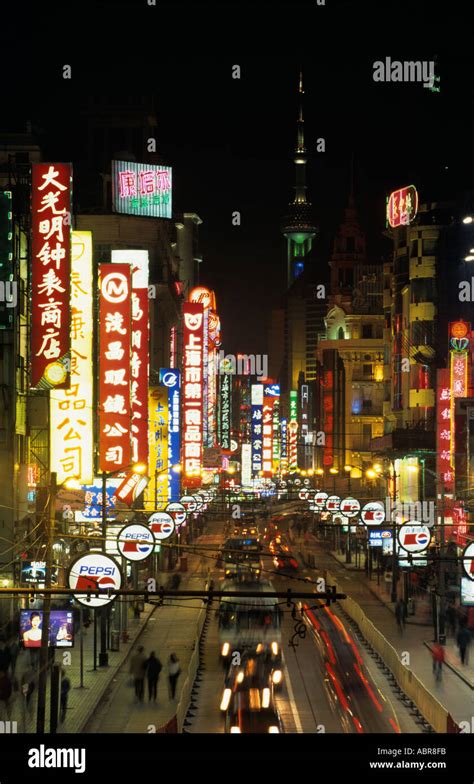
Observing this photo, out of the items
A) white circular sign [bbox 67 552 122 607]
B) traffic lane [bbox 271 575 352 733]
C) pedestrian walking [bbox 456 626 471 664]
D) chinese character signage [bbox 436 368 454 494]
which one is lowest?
traffic lane [bbox 271 575 352 733]

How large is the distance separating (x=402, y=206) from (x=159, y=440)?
2585cm

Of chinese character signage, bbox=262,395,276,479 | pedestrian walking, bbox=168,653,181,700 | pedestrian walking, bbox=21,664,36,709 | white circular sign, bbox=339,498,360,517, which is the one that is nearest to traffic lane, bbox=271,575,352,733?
pedestrian walking, bbox=168,653,181,700

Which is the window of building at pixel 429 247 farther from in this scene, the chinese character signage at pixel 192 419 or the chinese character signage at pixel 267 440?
the chinese character signage at pixel 267 440

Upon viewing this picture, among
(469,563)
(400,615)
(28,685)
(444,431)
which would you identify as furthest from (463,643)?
(444,431)

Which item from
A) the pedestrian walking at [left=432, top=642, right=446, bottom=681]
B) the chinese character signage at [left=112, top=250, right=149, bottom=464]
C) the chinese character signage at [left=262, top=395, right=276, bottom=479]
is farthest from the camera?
the chinese character signage at [left=262, top=395, right=276, bottom=479]

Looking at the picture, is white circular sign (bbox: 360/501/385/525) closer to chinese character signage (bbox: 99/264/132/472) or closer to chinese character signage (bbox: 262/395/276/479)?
chinese character signage (bbox: 99/264/132/472)

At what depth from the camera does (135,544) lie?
29.3 metres

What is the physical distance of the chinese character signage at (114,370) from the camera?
39.9 meters

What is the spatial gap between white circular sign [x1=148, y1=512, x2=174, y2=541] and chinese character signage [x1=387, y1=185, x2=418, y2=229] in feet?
164

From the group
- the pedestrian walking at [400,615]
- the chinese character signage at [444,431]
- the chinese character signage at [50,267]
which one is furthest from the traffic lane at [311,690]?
the chinese character signage at [444,431]

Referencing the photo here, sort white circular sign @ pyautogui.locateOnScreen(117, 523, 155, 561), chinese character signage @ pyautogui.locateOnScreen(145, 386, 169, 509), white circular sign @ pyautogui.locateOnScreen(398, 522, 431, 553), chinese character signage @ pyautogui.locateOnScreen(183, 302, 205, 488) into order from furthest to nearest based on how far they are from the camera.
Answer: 1. chinese character signage @ pyautogui.locateOnScreen(183, 302, 205, 488)
2. chinese character signage @ pyautogui.locateOnScreen(145, 386, 169, 509)
3. white circular sign @ pyautogui.locateOnScreen(398, 522, 431, 553)
4. white circular sign @ pyautogui.locateOnScreen(117, 523, 155, 561)

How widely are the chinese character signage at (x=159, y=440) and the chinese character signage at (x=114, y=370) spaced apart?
22.5 m

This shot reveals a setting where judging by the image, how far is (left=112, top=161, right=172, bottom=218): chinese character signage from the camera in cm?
9475
